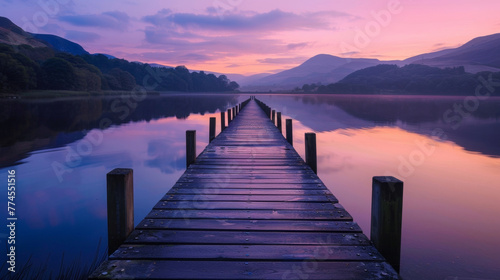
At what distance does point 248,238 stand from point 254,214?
767mm

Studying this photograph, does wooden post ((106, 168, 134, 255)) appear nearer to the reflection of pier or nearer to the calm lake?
the reflection of pier

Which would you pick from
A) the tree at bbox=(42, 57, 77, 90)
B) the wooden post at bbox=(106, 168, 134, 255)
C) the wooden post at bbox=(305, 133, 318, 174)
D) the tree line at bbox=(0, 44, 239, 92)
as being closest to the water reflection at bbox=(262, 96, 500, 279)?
the wooden post at bbox=(305, 133, 318, 174)

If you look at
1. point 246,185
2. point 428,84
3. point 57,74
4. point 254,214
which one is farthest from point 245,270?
point 428,84

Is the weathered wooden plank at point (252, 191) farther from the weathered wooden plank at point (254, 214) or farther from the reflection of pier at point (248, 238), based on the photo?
the weathered wooden plank at point (254, 214)

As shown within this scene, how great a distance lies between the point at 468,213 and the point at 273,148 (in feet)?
16.6

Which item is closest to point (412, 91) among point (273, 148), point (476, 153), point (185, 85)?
point (185, 85)

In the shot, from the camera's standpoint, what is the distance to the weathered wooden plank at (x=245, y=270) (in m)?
2.86

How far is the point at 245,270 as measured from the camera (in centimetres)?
297

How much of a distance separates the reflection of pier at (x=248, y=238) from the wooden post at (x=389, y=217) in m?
0.02

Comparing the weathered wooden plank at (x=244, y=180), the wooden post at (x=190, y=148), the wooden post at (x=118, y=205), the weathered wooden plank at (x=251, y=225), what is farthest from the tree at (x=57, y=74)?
the wooden post at (x=118, y=205)

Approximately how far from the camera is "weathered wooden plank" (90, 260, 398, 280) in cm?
286

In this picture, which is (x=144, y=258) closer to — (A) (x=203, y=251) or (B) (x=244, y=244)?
(A) (x=203, y=251)

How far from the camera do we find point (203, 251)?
3279 mm

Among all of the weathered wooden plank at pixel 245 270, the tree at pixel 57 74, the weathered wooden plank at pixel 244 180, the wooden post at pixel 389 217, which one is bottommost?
the weathered wooden plank at pixel 245 270
